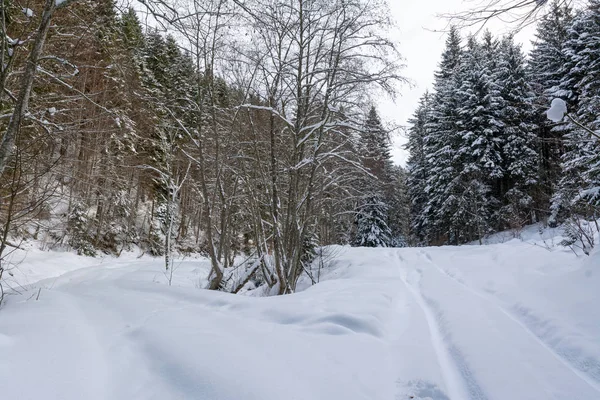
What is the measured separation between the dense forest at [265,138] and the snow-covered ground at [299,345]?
1384mm

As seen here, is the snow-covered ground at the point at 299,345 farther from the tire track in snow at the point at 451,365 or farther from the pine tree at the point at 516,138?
the pine tree at the point at 516,138

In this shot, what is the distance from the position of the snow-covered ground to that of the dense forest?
1.38 m

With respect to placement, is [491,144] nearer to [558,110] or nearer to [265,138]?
[265,138]

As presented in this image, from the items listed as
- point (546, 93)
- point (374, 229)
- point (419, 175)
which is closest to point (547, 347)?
point (546, 93)

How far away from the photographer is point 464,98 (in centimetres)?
2203

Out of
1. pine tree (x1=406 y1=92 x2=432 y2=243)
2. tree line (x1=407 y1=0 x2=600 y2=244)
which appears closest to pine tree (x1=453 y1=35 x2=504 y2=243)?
tree line (x1=407 y1=0 x2=600 y2=244)

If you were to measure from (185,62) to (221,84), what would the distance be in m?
1.00

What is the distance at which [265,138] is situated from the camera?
6602 mm

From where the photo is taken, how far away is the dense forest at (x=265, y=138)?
11.6 feet

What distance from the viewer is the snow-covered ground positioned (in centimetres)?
180

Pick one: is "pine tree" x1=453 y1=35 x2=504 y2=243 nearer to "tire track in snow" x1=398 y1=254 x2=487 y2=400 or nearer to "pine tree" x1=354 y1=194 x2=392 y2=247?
"pine tree" x1=354 y1=194 x2=392 y2=247

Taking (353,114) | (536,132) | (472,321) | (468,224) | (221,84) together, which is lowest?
(472,321)

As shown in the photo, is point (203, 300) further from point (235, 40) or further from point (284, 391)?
point (235, 40)

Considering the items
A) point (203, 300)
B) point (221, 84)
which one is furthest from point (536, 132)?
point (203, 300)
